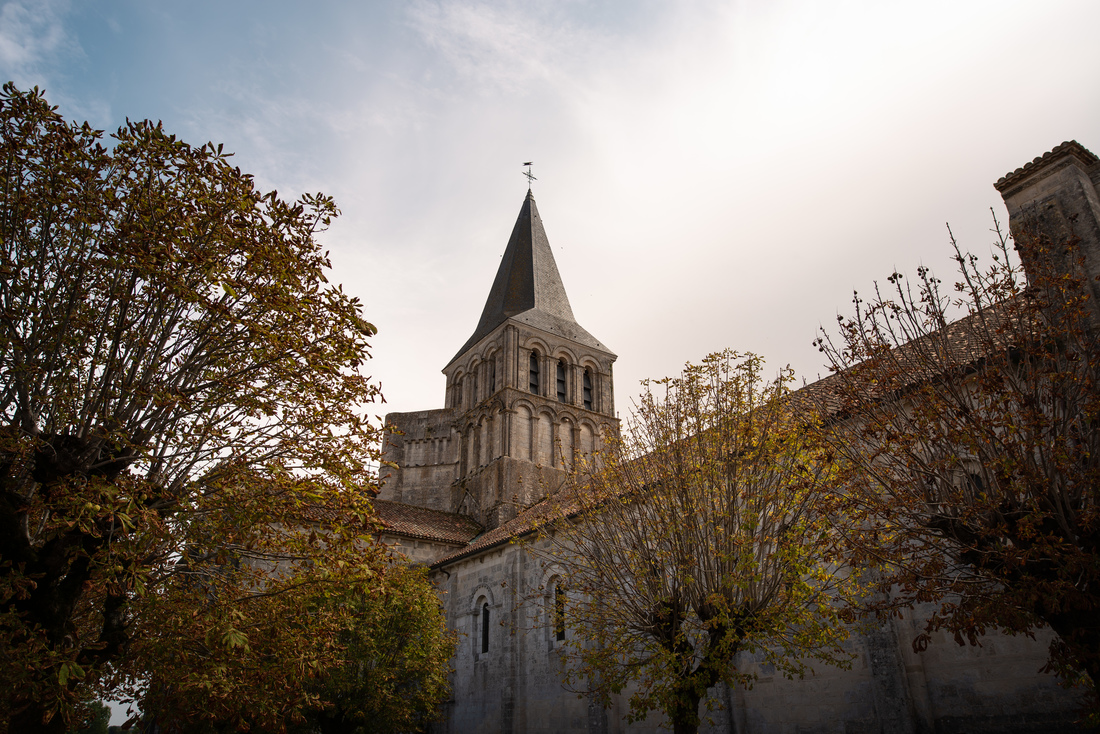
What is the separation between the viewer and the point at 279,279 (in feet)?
25.4

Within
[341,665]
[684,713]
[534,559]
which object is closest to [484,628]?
[534,559]

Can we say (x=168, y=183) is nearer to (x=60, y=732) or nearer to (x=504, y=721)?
(x=60, y=732)

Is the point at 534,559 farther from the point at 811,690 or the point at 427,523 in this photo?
the point at 811,690

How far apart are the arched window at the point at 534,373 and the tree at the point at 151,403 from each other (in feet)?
75.2

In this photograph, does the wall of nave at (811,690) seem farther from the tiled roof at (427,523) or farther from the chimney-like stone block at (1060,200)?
the chimney-like stone block at (1060,200)

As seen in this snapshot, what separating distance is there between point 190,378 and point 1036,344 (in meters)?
10.1

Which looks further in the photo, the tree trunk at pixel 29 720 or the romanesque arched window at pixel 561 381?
the romanesque arched window at pixel 561 381

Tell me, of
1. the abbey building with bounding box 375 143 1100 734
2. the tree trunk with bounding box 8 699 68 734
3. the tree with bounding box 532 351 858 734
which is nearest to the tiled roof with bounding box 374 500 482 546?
the abbey building with bounding box 375 143 1100 734

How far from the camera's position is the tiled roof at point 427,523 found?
23.9 metres

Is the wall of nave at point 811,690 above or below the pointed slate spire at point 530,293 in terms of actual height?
below

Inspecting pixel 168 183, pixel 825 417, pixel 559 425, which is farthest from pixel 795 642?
pixel 559 425

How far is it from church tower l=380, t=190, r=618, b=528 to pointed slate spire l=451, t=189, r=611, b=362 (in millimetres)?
74

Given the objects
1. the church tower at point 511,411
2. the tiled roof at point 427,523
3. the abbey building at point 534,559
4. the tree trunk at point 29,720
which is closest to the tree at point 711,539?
→ the abbey building at point 534,559

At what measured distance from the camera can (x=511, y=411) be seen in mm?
29422
